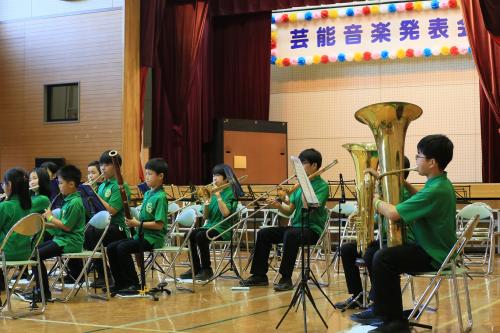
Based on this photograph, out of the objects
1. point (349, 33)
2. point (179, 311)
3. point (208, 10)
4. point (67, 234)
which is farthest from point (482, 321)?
point (208, 10)

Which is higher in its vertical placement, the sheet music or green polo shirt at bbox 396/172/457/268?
the sheet music

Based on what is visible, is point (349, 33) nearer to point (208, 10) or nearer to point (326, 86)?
point (326, 86)

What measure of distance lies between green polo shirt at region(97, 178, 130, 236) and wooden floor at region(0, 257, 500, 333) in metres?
0.75

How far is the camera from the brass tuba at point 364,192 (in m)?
4.89

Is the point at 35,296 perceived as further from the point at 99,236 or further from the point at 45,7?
the point at 45,7

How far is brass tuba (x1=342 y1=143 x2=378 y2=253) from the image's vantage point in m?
4.89

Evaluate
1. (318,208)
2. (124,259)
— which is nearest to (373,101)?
(318,208)

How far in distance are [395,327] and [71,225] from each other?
302cm

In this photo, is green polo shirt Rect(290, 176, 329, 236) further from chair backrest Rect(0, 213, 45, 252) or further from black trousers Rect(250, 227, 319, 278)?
chair backrest Rect(0, 213, 45, 252)

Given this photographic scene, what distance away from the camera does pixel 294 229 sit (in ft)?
22.0

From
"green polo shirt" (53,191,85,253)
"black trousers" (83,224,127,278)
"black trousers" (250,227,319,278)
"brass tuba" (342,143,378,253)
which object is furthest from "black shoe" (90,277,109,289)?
"brass tuba" (342,143,378,253)

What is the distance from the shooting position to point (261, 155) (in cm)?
1232

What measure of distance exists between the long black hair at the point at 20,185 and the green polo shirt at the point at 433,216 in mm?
2976

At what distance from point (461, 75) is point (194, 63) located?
4.66 meters
